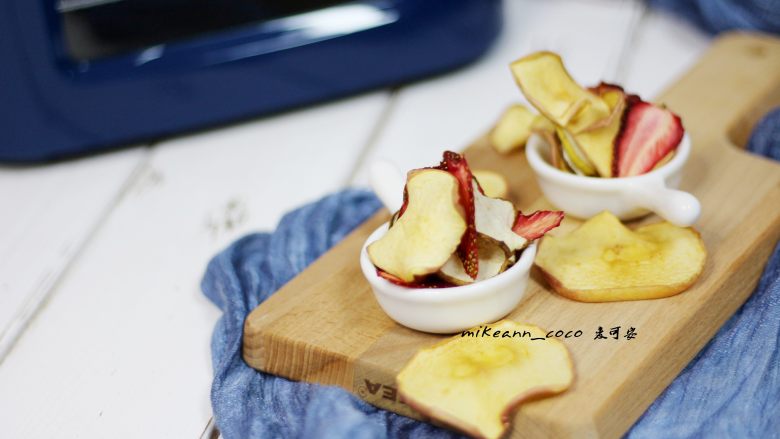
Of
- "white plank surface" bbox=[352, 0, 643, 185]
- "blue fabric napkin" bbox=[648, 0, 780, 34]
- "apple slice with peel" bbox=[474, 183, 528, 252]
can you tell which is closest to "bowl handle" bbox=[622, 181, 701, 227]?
"apple slice with peel" bbox=[474, 183, 528, 252]

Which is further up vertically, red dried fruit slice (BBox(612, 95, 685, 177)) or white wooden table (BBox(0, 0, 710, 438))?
red dried fruit slice (BBox(612, 95, 685, 177))

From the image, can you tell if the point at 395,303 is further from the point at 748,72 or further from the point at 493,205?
the point at 748,72

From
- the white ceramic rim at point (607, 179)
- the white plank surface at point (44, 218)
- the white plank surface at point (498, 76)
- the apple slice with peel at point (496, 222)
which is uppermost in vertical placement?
the apple slice with peel at point (496, 222)

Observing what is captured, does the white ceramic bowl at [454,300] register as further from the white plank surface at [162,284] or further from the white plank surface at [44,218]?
the white plank surface at [44,218]

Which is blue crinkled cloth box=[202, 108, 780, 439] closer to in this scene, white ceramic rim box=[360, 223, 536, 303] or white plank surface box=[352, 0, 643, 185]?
white ceramic rim box=[360, 223, 536, 303]

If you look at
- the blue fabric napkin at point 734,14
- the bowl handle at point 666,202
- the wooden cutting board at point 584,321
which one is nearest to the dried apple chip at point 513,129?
the wooden cutting board at point 584,321
